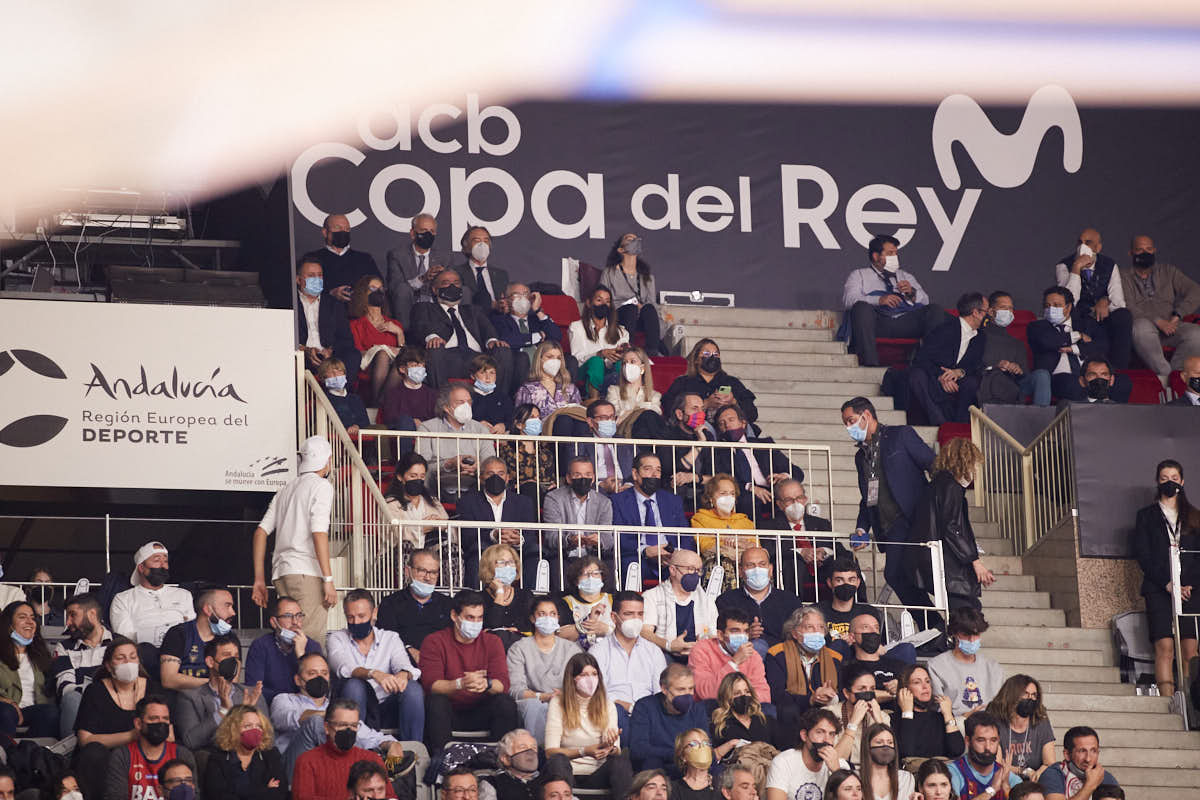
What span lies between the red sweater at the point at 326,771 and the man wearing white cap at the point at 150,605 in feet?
4.96

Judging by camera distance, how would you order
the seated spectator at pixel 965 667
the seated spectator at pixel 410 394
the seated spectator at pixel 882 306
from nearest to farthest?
the seated spectator at pixel 965 667, the seated spectator at pixel 410 394, the seated spectator at pixel 882 306

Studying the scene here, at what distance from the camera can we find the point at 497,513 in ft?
30.9

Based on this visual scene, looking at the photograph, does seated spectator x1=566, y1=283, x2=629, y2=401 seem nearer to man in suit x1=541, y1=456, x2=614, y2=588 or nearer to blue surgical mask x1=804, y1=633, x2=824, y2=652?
man in suit x1=541, y1=456, x2=614, y2=588

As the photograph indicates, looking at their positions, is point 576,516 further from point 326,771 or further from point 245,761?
point 245,761

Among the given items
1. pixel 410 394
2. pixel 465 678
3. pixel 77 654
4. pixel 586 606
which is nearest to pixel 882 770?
pixel 586 606

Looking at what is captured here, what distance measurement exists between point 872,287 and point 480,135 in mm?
3685

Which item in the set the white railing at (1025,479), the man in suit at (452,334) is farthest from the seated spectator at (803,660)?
the man in suit at (452,334)

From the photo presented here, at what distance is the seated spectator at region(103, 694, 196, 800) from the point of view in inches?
274

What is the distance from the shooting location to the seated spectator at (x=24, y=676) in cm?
759

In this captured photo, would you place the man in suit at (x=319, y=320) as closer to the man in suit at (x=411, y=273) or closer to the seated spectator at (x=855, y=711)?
the man in suit at (x=411, y=273)

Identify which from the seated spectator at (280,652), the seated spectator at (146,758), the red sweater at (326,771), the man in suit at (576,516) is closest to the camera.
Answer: the seated spectator at (146,758)

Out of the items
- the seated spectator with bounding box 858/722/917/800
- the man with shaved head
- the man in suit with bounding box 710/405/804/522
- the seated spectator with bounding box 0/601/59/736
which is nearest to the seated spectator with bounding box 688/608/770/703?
the seated spectator with bounding box 858/722/917/800

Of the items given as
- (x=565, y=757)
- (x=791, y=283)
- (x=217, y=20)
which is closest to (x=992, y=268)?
(x=791, y=283)

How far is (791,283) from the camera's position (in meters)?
14.8
